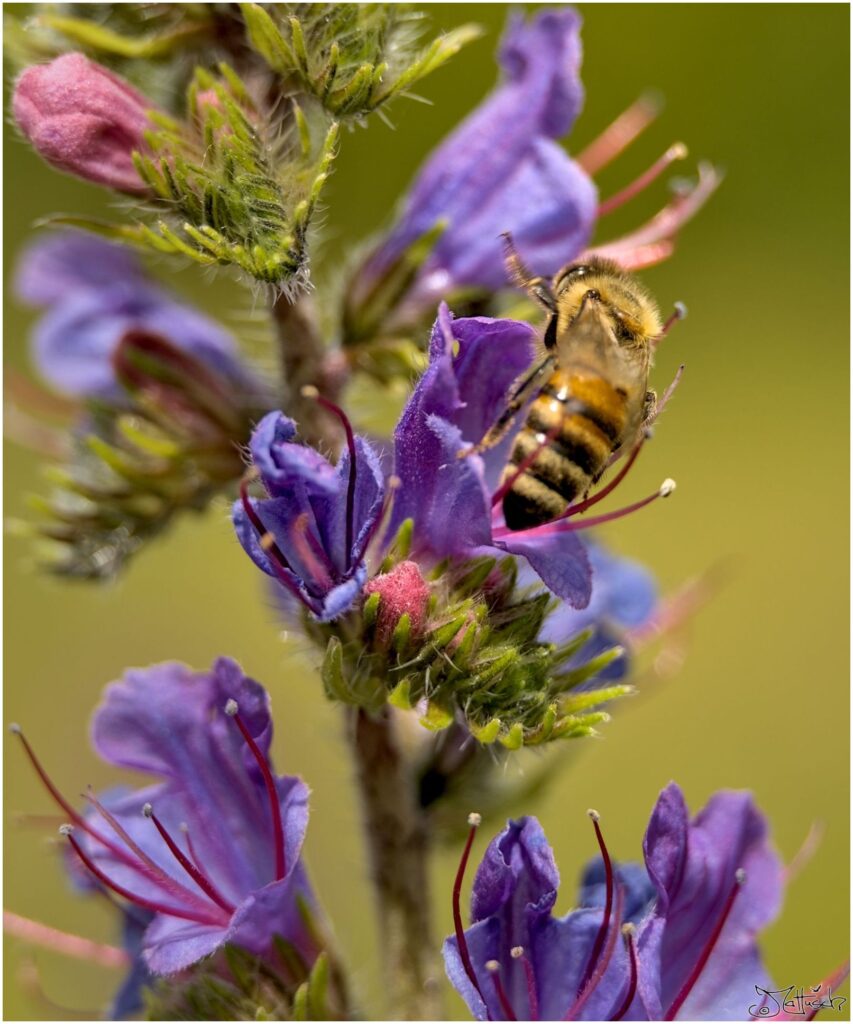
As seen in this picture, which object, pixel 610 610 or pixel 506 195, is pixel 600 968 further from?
pixel 506 195

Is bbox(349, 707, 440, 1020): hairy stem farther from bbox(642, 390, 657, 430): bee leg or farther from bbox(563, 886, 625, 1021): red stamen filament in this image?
bbox(642, 390, 657, 430): bee leg

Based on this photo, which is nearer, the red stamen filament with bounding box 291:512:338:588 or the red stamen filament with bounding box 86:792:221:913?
the red stamen filament with bounding box 291:512:338:588

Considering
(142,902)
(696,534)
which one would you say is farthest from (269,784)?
(696,534)

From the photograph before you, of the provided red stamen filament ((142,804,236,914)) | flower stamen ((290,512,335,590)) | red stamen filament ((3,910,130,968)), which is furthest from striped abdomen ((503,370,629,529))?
red stamen filament ((3,910,130,968))

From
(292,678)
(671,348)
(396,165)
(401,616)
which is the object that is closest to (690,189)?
(401,616)

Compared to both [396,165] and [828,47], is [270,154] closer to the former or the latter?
Answer: [396,165]
